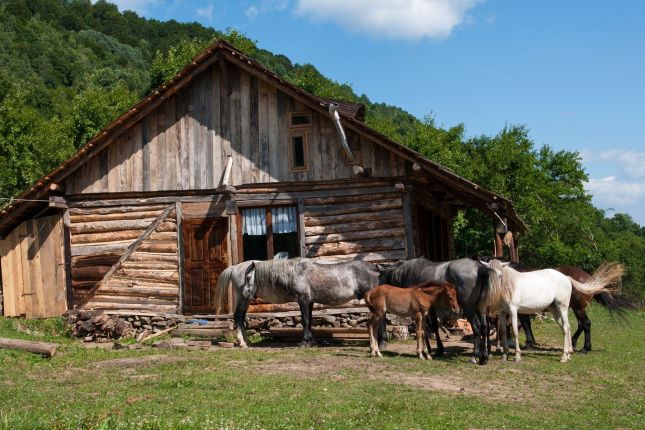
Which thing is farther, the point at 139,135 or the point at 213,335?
the point at 139,135

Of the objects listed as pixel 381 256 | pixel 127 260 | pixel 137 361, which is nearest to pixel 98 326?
pixel 127 260

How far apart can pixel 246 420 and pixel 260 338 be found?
9.68 m

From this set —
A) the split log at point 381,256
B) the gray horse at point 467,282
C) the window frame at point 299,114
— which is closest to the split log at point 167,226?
the window frame at point 299,114

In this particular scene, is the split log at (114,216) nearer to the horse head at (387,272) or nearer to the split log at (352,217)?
the split log at (352,217)

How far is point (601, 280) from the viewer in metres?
15.3

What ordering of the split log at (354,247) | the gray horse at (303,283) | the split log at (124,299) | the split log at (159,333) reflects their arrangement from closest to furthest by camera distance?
1. the gray horse at (303,283)
2. the split log at (159,333)
3. the split log at (354,247)
4. the split log at (124,299)

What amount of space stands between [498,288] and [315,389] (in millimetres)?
5222

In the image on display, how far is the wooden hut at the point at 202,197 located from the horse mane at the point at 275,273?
1.92m

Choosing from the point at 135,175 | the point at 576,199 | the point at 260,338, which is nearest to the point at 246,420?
the point at 260,338

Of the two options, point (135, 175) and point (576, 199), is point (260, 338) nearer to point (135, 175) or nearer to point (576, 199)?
point (135, 175)

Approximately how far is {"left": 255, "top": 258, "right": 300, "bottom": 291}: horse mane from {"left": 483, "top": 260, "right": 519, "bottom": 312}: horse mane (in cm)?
490

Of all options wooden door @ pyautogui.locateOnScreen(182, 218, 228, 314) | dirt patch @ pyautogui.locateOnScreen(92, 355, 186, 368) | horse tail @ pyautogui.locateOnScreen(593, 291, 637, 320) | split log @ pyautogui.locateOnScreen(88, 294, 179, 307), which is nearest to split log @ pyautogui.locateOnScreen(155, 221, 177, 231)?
wooden door @ pyautogui.locateOnScreen(182, 218, 228, 314)

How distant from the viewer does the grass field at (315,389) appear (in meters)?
8.72

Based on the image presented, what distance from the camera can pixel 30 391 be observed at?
10.7m
